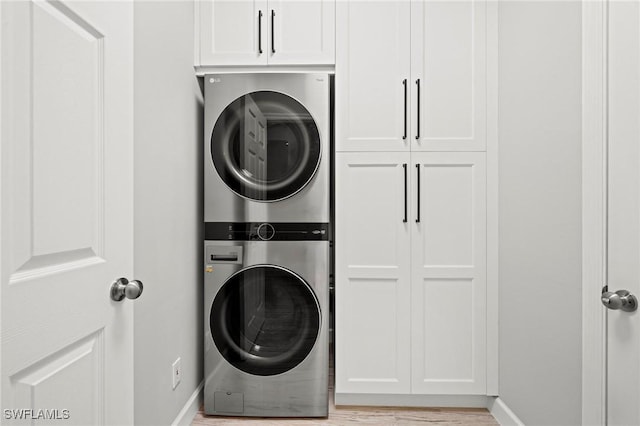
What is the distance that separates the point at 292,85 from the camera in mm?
1885

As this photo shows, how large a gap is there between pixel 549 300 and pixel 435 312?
0.56 m

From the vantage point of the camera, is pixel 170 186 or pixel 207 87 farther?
pixel 207 87

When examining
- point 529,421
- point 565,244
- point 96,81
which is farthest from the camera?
point 529,421

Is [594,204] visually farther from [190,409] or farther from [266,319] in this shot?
[190,409]

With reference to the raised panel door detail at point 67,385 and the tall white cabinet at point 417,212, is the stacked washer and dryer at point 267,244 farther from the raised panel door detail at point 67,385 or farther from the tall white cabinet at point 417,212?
the raised panel door detail at point 67,385

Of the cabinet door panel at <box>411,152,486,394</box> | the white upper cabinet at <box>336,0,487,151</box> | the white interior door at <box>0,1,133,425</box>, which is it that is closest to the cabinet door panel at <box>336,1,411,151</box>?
the white upper cabinet at <box>336,0,487,151</box>

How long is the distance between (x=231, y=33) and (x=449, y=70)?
1.13 metres

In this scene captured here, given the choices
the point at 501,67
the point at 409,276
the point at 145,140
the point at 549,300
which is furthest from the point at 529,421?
the point at 145,140

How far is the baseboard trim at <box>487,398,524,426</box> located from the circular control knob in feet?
4.54

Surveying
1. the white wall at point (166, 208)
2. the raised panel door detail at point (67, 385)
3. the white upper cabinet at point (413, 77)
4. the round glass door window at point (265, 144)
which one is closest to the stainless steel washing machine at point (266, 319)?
the white wall at point (166, 208)

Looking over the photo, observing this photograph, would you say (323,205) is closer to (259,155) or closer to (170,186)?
(259,155)

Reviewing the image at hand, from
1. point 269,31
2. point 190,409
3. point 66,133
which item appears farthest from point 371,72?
point 190,409

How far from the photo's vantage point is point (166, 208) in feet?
5.16

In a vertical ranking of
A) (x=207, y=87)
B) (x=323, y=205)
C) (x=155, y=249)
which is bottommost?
(x=155, y=249)
